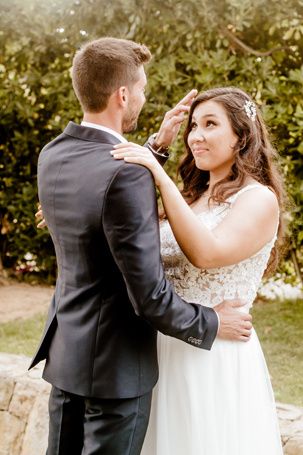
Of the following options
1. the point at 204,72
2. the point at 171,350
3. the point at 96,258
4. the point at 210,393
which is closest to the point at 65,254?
the point at 96,258

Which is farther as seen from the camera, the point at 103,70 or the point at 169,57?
the point at 169,57

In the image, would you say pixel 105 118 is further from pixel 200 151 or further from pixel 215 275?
pixel 215 275

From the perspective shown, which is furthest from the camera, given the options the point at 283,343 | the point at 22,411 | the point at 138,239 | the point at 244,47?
the point at 244,47

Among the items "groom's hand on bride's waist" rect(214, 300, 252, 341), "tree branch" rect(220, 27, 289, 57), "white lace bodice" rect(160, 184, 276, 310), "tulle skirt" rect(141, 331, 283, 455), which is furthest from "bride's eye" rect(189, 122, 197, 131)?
"tree branch" rect(220, 27, 289, 57)

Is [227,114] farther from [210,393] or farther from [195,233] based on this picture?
[210,393]

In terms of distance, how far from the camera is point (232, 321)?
2.42 metres

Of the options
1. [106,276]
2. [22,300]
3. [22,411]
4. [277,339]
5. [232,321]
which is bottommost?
[22,300]

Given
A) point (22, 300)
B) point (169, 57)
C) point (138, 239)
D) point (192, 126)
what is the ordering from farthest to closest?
point (22, 300)
point (169, 57)
point (192, 126)
point (138, 239)

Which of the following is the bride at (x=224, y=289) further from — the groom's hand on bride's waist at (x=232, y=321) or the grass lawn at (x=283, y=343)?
the grass lawn at (x=283, y=343)

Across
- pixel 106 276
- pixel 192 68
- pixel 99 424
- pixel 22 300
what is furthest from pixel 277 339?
pixel 106 276

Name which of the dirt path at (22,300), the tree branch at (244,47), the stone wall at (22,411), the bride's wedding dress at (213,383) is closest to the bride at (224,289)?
the bride's wedding dress at (213,383)

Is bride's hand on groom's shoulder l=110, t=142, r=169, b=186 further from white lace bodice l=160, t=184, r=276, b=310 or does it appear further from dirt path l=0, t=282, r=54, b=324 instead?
dirt path l=0, t=282, r=54, b=324

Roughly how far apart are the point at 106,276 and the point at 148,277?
0.58 ft

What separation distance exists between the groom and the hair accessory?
568mm
